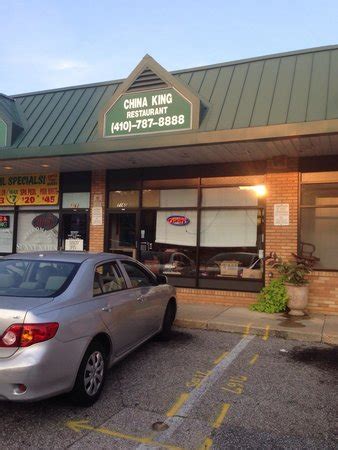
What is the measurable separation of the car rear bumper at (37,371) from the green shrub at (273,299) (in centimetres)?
602

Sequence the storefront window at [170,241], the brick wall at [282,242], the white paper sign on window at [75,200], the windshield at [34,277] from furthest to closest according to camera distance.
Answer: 1. the white paper sign on window at [75,200]
2. the storefront window at [170,241]
3. the brick wall at [282,242]
4. the windshield at [34,277]

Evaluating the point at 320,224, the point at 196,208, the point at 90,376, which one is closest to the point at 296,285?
the point at 320,224

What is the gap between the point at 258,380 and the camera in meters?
5.38

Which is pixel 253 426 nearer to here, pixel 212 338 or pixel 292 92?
pixel 212 338

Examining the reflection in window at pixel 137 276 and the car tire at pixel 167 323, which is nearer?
the reflection in window at pixel 137 276

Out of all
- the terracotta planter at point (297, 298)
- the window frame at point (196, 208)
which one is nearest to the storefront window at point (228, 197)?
the window frame at point (196, 208)

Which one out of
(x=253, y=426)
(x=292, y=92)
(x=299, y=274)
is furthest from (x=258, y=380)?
(x=292, y=92)

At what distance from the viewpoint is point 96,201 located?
12.0 metres

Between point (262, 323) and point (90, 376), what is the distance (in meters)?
4.47

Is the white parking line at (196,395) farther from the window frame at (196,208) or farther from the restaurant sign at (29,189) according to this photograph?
the restaurant sign at (29,189)

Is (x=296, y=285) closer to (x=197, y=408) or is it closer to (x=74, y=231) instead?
(x=197, y=408)

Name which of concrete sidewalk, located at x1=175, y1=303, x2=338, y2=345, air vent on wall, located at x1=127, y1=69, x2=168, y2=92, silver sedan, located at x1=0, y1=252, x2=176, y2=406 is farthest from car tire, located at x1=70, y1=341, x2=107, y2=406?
air vent on wall, located at x1=127, y1=69, x2=168, y2=92

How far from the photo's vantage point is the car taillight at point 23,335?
387 centimetres

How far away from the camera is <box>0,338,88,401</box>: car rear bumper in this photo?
148 inches
